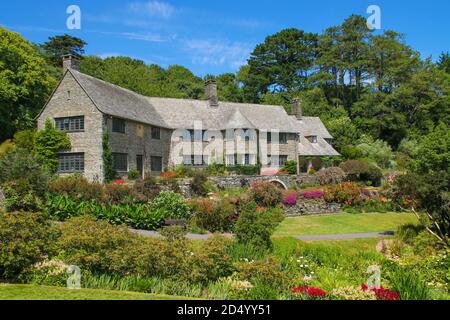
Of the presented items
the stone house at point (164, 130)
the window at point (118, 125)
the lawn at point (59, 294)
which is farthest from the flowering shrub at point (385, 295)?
the window at point (118, 125)

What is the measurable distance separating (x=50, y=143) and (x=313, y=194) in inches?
830

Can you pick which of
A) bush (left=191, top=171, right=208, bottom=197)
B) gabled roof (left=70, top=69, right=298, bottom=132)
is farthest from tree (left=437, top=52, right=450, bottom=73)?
bush (left=191, top=171, right=208, bottom=197)

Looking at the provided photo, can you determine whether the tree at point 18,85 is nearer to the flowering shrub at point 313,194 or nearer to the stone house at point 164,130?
the stone house at point 164,130

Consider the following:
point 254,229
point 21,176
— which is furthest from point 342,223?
point 21,176

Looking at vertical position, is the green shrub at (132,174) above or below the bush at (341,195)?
above

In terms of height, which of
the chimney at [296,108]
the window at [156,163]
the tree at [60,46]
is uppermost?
→ the tree at [60,46]

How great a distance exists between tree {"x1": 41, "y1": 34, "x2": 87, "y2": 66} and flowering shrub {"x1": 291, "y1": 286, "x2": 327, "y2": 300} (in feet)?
193

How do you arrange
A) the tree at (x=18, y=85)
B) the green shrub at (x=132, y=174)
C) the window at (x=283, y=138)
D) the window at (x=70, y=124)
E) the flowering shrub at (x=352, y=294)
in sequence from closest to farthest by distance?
the flowering shrub at (x=352, y=294), the window at (x=70, y=124), the green shrub at (x=132, y=174), the tree at (x=18, y=85), the window at (x=283, y=138)

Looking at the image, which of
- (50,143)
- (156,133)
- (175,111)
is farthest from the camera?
(175,111)

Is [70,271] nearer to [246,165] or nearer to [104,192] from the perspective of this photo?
[104,192]

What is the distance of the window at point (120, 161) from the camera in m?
34.2

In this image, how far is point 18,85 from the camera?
138 feet

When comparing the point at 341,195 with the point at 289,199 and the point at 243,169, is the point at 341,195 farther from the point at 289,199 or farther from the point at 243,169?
the point at 243,169
